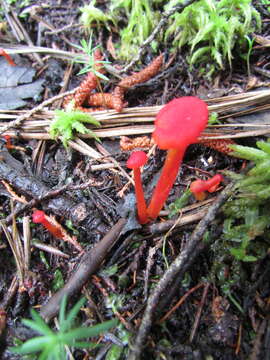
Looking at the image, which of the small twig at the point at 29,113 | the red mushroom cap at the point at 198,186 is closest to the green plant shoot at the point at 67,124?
the small twig at the point at 29,113

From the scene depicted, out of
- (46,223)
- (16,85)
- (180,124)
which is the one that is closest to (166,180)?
(180,124)

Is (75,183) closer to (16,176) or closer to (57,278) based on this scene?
(16,176)

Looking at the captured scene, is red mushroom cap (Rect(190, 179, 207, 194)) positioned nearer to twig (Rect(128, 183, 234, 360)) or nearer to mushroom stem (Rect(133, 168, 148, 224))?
twig (Rect(128, 183, 234, 360))

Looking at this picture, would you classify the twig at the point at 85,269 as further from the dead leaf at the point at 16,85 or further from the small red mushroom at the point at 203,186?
the dead leaf at the point at 16,85

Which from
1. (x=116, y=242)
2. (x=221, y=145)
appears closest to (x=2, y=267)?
(x=116, y=242)

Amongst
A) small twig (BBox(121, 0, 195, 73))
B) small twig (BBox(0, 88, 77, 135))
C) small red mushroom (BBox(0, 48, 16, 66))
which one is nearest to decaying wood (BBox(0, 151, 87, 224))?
small twig (BBox(0, 88, 77, 135))

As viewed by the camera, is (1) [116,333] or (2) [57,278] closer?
(1) [116,333]

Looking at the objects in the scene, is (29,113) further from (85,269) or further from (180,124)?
(180,124)
